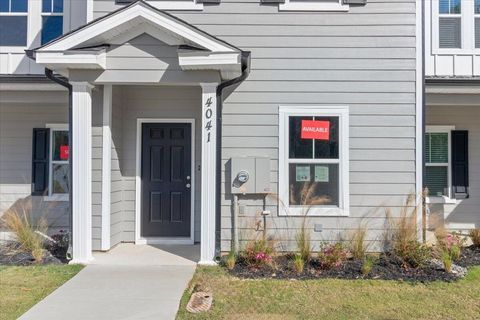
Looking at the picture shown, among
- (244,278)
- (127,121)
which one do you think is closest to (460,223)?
(244,278)

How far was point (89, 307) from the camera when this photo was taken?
15.3 ft

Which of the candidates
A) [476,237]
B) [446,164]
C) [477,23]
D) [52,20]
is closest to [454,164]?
[446,164]

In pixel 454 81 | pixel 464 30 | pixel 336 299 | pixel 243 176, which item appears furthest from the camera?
pixel 464 30

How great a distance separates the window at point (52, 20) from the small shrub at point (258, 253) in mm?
5445

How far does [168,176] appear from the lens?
7.74 meters

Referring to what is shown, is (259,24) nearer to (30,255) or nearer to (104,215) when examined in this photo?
(104,215)

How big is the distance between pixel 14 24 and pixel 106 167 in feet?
12.1

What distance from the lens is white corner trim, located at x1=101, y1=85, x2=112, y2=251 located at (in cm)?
687

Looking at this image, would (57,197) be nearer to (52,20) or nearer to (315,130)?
(52,20)

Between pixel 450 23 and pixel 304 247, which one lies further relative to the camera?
pixel 450 23

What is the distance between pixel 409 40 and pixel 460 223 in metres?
4.18

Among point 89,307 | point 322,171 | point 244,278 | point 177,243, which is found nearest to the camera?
point 89,307

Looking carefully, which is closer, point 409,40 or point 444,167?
point 409,40

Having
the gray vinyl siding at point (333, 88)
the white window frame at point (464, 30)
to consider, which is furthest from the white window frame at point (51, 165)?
the white window frame at point (464, 30)
